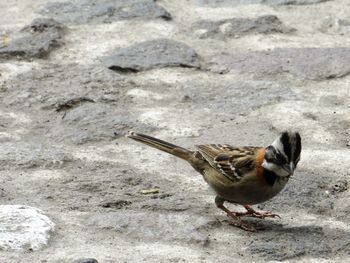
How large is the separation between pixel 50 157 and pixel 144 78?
3.88ft

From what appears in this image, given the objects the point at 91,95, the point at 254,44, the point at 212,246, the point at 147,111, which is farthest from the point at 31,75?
the point at 212,246

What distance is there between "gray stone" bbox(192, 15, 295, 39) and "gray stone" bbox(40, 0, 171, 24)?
305 mm

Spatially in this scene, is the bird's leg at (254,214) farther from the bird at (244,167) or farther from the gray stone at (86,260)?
the gray stone at (86,260)

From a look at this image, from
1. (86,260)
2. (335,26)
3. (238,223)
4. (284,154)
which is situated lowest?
(335,26)

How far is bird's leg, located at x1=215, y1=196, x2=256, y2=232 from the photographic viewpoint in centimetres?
436

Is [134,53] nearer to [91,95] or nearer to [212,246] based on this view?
[91,95]

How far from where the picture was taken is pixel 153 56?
242 inches

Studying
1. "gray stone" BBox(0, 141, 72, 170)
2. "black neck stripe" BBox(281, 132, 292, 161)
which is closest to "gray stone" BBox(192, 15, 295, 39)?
"gray stone" BBox(0, 141, 72, 170)

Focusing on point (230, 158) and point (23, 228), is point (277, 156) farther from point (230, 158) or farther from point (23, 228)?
point (23, 228)

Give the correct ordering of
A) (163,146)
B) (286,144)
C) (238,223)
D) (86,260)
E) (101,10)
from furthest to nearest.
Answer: (101,10) → (163,146) → (238,223) → (286,144) → (86,260)

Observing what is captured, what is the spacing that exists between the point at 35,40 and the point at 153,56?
83 cm

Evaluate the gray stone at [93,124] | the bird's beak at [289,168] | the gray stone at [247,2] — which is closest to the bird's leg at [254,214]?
the bird's beak at [289,168]

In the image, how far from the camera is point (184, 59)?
6.12 m

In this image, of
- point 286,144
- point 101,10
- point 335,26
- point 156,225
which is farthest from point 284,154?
point 101,10
